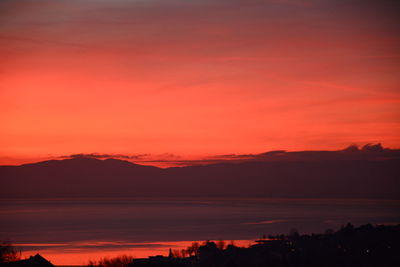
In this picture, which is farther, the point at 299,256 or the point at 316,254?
the point at 316,254

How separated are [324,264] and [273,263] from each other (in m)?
4.10

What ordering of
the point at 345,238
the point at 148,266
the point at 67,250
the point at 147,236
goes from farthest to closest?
the point at 147,236
the point at 67,250
the point at 345,238
the point at 148,266

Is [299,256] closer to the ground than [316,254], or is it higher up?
higher up

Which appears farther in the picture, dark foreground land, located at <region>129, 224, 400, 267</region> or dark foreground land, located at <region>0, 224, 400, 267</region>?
dark foreground land, located at <region>129, 224, 400, 267</region>

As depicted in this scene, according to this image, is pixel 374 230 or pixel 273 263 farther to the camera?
pixel 374 230

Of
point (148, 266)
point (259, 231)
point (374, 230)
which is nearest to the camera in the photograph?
point (148, 266)

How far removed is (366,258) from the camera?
42.2 meters

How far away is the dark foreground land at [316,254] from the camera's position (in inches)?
1406

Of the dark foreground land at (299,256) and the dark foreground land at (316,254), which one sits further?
the dark foreground land at (316,254)

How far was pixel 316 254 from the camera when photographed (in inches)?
1697

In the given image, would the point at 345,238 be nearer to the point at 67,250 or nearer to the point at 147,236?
the point at 67,250

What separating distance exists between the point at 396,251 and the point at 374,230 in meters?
19.0

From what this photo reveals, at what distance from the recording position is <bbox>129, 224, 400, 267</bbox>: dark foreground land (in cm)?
3572

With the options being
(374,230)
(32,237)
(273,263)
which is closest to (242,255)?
(273,263)
